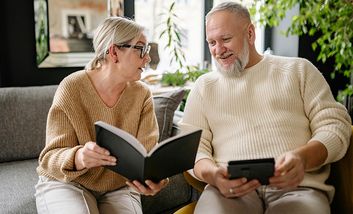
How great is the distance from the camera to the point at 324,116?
4.79 feet

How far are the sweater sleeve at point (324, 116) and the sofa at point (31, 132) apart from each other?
0.74m

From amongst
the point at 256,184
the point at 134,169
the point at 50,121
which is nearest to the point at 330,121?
the point at 256,184

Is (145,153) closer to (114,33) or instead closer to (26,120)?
(114,33)

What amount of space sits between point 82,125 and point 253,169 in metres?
0.67

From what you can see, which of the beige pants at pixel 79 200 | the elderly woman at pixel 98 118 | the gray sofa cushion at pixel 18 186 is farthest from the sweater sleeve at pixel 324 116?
the gray sofa cushion at pixel 18 186

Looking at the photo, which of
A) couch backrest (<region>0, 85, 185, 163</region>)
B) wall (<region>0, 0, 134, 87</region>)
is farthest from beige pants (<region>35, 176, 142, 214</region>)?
wall (<region>0, 0, 134, 87</region>)

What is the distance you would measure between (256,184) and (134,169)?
1.23 feet

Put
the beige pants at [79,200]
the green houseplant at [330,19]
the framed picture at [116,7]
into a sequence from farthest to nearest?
the framed picture at [116,7], the green houseplant at [330,19], the beige pants at [79,200]

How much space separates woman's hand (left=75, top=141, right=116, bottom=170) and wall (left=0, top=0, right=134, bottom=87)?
4.89 ft

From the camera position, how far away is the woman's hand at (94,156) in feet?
4.09

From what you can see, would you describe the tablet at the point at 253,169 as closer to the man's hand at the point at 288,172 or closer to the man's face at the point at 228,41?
the man's hand at the point at 288,172

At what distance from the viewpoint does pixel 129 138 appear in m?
1.15

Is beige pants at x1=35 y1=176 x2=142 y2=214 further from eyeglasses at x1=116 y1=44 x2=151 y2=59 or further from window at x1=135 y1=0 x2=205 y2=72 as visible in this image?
window at x1=135 y1=0 x2=205 y2=72

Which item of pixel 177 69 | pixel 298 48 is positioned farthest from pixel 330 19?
pixel 177 69
